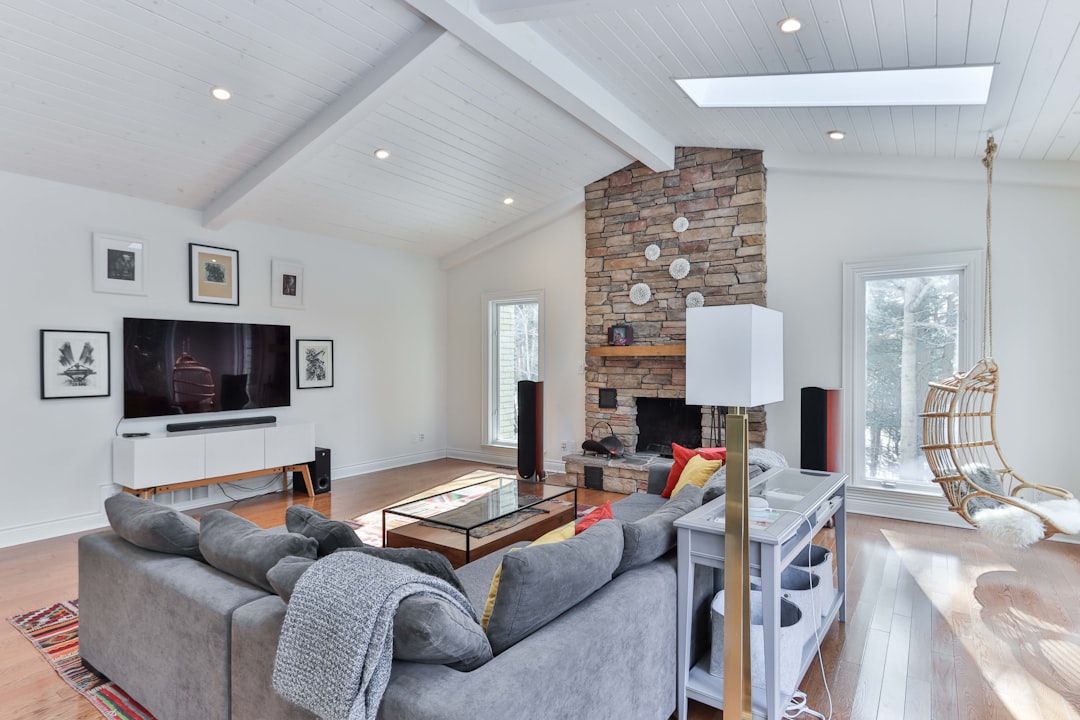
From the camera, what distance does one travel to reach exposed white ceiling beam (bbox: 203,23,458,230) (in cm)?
343

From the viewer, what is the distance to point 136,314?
15.3ft

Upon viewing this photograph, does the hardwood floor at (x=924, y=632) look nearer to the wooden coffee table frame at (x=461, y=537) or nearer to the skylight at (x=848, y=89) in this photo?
the wooden coffee table frame at (x=461, y=537)

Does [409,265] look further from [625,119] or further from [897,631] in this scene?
[897,631]

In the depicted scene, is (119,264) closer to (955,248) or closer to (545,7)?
(545,7)

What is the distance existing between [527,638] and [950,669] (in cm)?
206

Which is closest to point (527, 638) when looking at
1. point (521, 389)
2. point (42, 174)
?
point (521, 389)

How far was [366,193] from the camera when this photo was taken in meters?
5.32

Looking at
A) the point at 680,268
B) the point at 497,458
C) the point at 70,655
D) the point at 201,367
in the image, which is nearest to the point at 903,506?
the point at 680,268

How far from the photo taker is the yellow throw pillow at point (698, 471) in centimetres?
324

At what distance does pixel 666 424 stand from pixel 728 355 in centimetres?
416

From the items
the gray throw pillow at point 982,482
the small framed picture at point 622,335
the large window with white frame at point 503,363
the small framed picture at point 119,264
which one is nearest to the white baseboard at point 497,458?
the large window with white frame at point 503,363

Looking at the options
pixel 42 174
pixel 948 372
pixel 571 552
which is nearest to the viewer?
pixel 571 552

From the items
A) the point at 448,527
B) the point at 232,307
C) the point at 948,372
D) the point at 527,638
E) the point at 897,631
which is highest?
the point at 232,307

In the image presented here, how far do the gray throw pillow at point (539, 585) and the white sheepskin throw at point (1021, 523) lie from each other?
296 cm
